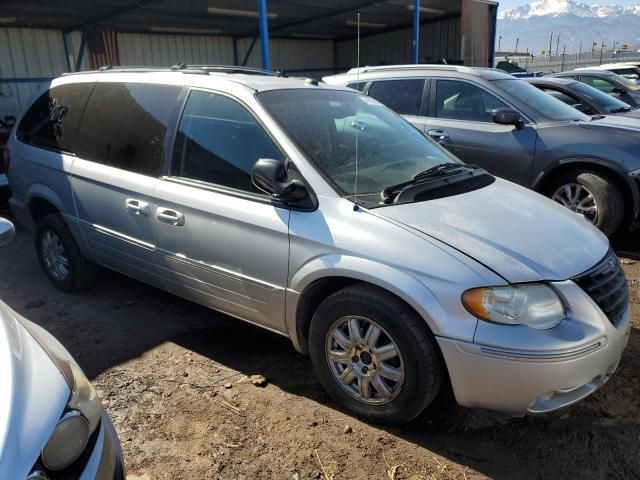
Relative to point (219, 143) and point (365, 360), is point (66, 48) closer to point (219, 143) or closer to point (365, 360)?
point (219, 143)

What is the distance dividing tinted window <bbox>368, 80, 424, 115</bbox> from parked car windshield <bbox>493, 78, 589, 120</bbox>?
35.0 inches

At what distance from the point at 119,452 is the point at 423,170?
225 cm

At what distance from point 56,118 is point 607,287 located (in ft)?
13.4

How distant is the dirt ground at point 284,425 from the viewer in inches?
101

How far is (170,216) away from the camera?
3.35m

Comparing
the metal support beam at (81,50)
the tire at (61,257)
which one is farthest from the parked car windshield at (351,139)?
the metal support beam at (81,50)

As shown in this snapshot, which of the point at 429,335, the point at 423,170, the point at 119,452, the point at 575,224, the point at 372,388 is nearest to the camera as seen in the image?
the point at 119,452

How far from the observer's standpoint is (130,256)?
376 cm

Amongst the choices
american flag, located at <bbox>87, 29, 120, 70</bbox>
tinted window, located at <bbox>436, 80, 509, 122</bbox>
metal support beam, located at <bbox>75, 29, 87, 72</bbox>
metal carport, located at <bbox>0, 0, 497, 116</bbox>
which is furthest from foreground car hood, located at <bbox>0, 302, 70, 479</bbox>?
american flag, located at <bbox>87, 29, 120, 70</bbox>

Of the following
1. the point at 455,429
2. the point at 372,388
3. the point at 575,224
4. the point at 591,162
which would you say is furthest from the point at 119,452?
the point at 591,162

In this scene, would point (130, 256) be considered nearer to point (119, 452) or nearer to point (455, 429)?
point (119, 452)

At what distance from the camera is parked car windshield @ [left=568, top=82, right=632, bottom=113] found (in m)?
7.21

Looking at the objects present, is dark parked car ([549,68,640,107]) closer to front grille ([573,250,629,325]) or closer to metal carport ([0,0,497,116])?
metal carport ([0,0,497,116])

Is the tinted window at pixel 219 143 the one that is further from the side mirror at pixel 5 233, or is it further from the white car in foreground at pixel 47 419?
the white car in foreground at pixel 47 419
